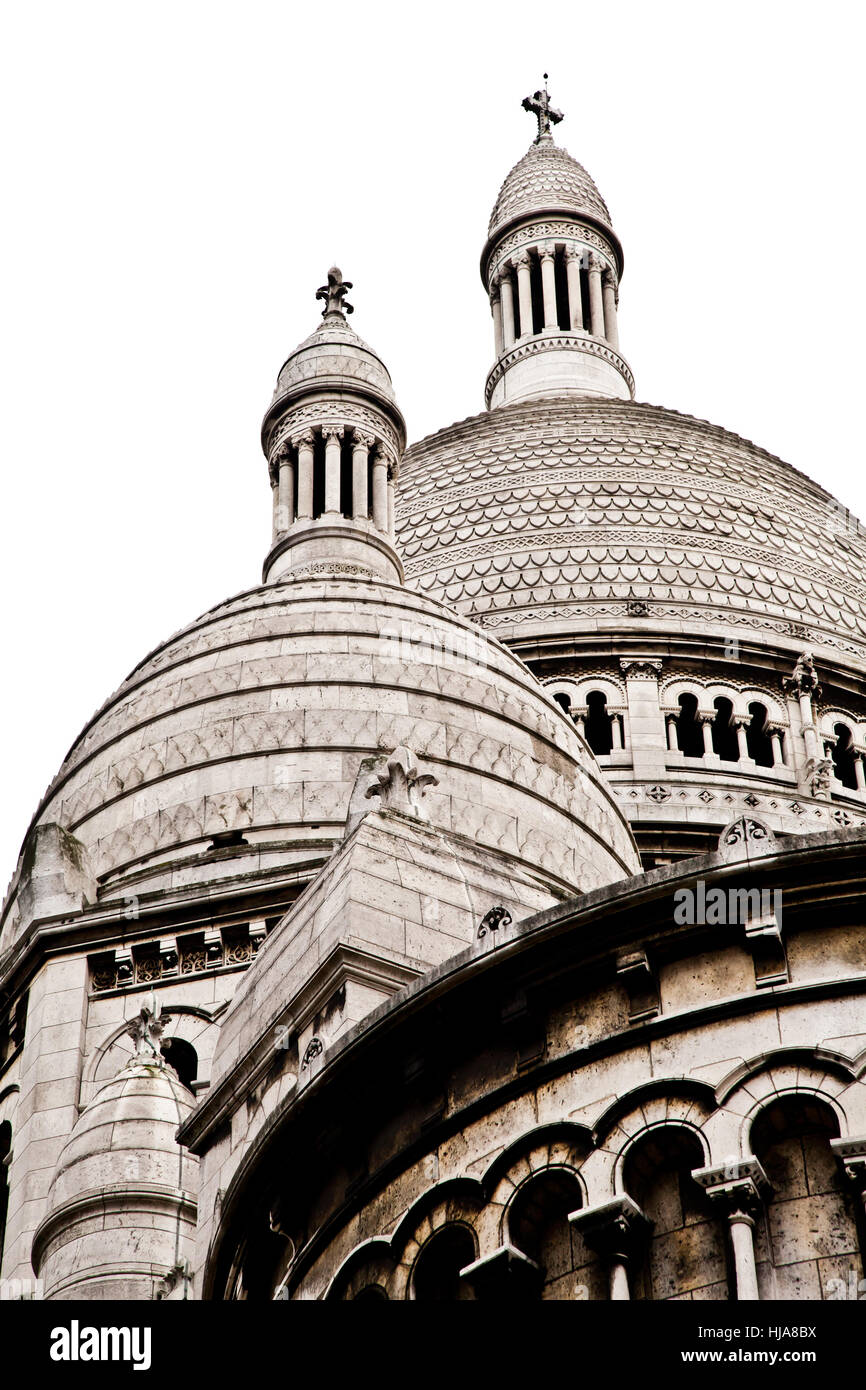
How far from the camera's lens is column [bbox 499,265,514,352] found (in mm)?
53031

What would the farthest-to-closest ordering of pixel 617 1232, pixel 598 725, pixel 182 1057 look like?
pixel 598 725, pixel 182 1057, pixel 617 1232

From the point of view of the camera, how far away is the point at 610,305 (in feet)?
175

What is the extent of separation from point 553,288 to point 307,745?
1170 inches

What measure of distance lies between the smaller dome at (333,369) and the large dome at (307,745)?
209 inches

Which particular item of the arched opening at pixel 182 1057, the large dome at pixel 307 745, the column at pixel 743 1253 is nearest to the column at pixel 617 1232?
the column at pixel 743 1253

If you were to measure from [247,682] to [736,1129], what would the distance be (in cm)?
1318

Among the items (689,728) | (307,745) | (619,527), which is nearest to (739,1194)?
(307,745)

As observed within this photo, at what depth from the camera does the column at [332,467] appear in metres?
30.8

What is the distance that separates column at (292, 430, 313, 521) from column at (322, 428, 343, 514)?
0.60 ft

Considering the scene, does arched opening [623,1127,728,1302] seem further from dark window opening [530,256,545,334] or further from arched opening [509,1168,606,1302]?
dark window opening [530,256,545,334]

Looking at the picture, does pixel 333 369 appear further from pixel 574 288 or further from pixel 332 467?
pixel 574 288

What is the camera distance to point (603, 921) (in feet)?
45.6

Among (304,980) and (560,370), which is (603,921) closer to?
(304,980)
